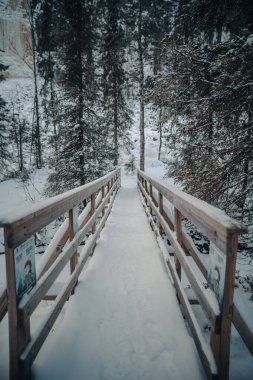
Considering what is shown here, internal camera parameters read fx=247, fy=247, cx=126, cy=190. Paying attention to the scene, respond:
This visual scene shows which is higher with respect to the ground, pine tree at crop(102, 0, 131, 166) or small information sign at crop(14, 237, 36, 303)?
pine tree at crop(102, 0, 131, 166)

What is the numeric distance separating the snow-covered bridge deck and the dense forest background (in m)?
2.07

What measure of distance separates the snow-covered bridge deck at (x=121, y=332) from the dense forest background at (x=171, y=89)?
2069mm

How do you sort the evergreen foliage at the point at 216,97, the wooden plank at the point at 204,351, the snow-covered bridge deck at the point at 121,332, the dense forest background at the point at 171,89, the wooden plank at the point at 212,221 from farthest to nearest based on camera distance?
1. the dense forest background at the point at 171,89
2. the evergreen foliage at the point at 216,97
3. the snow-covered bridge deck at the point at 121,332
4. the wooden plank at the point at 204,351
5. the wooden plank at the point at 212,221

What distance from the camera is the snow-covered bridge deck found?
6.89 feet

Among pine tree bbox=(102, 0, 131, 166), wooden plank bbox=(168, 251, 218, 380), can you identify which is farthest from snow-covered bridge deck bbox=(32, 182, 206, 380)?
pine tree bbox=(102, 0, 131, 166)

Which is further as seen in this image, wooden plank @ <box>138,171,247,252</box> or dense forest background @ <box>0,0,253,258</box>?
dense forest background @ <box>0,0,253,258</box>

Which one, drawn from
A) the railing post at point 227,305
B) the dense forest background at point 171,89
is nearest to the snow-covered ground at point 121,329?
the railing post at point 227,305

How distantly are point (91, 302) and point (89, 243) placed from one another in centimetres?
127

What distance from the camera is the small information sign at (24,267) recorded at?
1732 millimetres

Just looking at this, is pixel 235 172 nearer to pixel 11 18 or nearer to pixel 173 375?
pixel 173 375

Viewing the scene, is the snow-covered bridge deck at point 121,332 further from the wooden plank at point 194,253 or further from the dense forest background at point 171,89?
the dense forest background at point 171,89

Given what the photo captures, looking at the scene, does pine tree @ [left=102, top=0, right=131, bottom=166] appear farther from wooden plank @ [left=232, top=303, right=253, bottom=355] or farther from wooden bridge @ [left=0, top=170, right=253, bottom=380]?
wooden plank @ [left=232, top=303, right=253, bottom=355]

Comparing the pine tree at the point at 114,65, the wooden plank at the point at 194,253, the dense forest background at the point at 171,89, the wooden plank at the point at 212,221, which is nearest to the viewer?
the wooden plank at the point at 212,221

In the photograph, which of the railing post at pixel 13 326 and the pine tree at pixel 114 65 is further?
the pine tree at pixel 114 65
